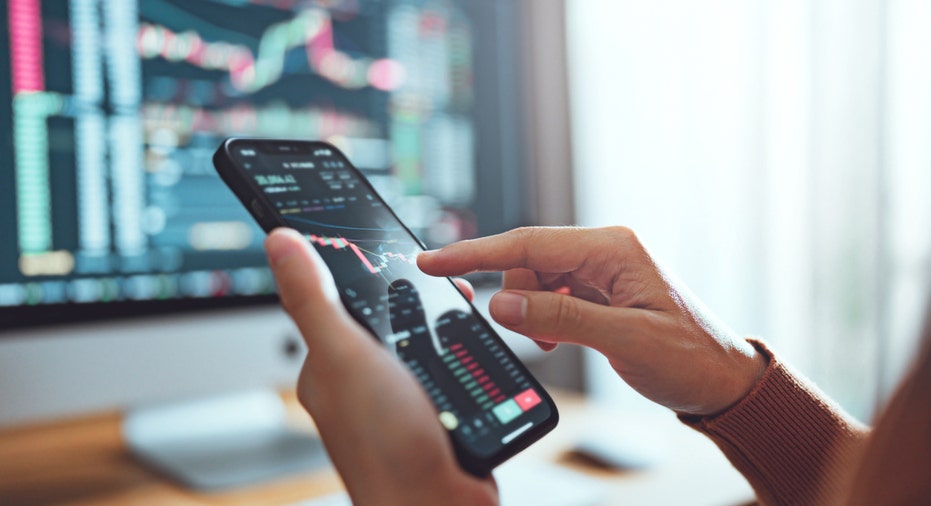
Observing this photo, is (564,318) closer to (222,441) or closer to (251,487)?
(251,487)

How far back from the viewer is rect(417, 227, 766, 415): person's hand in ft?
1.42

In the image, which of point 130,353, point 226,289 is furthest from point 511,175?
point 130,353

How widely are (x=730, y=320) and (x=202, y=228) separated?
2.70 ft

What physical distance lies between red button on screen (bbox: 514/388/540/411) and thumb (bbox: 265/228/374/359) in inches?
5.4

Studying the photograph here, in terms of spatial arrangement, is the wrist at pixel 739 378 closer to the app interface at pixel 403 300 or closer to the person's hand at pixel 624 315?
the person's hand at pixel 624 315

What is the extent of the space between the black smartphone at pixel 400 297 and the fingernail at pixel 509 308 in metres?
0.04

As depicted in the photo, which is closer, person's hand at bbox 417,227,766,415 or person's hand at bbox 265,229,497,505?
person's hand at bbox 265,229,497,505

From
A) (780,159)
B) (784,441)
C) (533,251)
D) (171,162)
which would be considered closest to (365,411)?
(533,251)

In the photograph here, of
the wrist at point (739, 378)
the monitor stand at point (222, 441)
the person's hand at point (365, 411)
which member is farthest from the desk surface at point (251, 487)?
the person's hand at point (365, 411)

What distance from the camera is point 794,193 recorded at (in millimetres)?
989

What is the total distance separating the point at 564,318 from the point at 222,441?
1.59 feet

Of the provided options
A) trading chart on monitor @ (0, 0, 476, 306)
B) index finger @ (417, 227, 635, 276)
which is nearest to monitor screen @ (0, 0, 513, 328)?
trading chart on monitor @ (0, 0, 476, 306)

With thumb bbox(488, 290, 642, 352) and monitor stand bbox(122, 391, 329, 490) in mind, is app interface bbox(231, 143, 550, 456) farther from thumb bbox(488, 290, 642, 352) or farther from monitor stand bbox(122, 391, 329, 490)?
monitor stand bbox(122, 391, 329, 490)

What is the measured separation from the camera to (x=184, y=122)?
26.9 inches
